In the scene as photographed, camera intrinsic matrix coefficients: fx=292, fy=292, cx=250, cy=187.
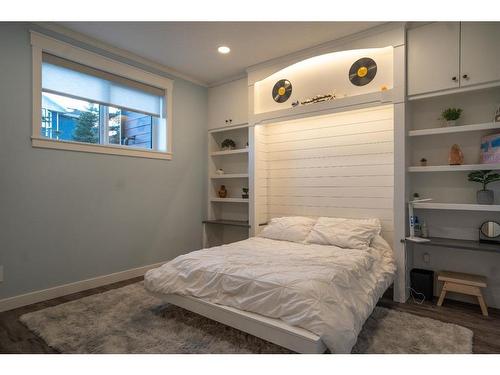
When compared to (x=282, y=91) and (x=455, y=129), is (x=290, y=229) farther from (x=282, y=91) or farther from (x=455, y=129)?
(x=455, y=129)

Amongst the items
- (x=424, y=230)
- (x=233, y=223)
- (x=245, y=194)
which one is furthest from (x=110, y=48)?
(x=424, y=230)

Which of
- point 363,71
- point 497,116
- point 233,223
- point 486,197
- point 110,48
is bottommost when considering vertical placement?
point 233,223

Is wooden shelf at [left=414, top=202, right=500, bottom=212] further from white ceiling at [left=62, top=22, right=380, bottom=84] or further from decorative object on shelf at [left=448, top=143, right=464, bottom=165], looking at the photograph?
white ceiling at [left=62, top=22, right=380, bottom=84]

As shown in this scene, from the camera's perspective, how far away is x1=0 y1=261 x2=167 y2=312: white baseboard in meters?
2.72

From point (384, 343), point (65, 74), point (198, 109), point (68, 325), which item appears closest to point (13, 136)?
point (65, 74)

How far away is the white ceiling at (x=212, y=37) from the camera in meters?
2.96

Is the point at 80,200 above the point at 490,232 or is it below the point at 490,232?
above

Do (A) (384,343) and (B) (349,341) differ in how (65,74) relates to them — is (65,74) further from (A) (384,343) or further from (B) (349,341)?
(A) (384,343)

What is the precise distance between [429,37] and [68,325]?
4.16 m

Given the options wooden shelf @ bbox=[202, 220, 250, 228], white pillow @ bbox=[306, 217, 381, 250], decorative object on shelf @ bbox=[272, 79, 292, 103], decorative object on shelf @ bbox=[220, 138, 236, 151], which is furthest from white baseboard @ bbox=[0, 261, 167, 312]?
decorative object on shelf @ bbox=[272, 79, 292, 103]

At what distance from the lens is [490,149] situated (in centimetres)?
265

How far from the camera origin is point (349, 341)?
1713mm

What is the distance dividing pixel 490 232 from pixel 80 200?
163 inches

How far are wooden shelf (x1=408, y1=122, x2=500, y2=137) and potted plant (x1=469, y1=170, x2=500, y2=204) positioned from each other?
41cm
